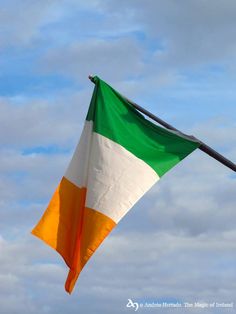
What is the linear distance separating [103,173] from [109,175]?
0.17 m

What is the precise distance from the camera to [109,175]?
80.1 ft

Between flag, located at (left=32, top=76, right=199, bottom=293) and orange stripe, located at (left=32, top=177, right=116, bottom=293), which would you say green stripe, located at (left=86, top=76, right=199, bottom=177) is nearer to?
flag, located at (left=32, top=76, right=199, bottom=293)

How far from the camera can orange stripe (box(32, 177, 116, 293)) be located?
23828 millimetres

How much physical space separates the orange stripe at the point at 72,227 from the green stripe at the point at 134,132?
1830 mm

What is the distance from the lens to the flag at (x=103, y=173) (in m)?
24.0

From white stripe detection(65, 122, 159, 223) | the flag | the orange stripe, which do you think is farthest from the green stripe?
the orange stripe

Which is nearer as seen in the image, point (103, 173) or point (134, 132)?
point (103, 173)

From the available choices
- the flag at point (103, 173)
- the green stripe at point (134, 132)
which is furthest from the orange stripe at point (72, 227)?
the green stripe at point (134, 132)

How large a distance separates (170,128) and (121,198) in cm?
223

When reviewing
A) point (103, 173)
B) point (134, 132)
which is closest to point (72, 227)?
point (103, 173)

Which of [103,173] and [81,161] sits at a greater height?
[81,161]

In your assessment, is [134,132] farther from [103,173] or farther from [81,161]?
[81,161]

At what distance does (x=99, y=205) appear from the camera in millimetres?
24047

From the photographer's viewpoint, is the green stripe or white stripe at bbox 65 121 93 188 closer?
the green stripe
